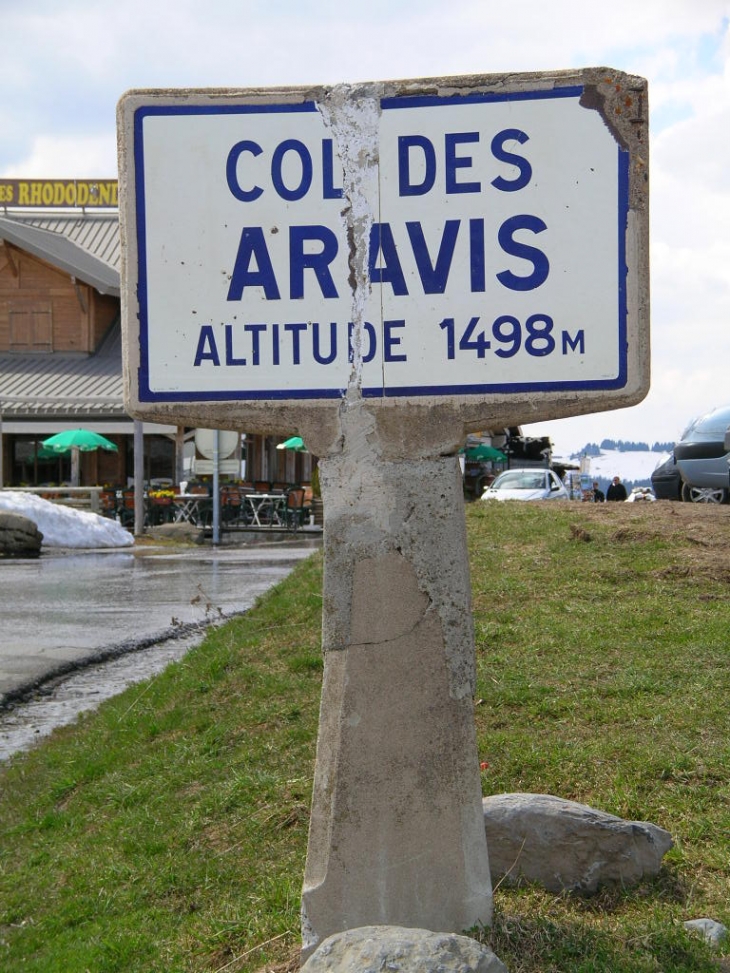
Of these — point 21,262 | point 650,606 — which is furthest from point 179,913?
point 21,262

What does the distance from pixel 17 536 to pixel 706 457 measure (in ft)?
38.6

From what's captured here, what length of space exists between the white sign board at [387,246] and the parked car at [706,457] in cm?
1474

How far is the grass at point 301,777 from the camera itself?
4035 millimetres

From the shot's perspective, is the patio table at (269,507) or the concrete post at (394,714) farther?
the patio table at (269,507)

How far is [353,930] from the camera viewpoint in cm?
325

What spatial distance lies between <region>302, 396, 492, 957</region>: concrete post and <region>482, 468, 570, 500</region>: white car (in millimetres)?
21731

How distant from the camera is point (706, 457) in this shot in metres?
17.9

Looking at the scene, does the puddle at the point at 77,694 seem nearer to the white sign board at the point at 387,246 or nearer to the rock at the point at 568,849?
the rock at the point at 568,849

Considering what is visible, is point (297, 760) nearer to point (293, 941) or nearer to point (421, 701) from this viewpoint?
point (293, 941)

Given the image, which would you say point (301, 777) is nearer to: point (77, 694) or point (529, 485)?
point (77, 694)

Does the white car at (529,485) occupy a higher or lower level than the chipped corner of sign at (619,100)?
lower

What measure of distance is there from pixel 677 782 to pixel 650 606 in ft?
10.5

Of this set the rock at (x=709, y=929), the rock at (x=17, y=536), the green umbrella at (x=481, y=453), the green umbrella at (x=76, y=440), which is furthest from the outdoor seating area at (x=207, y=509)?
the rock at (x=709, y=929)

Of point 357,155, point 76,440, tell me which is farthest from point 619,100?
point 76,440
